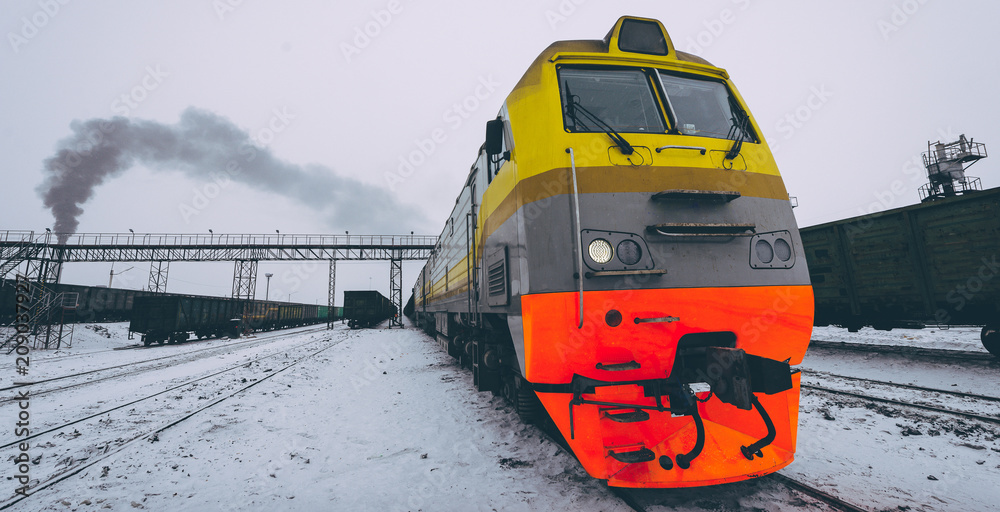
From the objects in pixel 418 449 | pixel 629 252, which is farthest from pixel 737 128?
pixel 418 449

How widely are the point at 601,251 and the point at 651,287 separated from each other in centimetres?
42

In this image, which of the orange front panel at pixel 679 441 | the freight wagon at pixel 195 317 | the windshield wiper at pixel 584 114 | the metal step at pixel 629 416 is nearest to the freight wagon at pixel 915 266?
the orange front panel at pixel 679 441

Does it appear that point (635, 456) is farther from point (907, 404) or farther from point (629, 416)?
point (907, 404)

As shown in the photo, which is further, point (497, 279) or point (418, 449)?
point (418, 449)

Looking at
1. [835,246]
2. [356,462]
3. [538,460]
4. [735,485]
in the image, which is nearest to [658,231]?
[735,485]

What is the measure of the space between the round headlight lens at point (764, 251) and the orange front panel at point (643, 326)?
23 centimetres

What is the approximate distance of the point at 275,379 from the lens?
28.5 ft

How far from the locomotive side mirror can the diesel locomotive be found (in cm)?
42

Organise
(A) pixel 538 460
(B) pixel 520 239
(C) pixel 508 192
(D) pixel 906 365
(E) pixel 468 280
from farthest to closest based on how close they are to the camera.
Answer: (D) pixel 906 365 → (E) pixel 468 280 → (A) pixel 538 460 → (C) pixel 508 192 → (B) pixel 520 239

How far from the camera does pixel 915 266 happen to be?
822cm

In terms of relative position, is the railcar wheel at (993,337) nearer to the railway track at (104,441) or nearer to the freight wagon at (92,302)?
the railway track at (104,441)

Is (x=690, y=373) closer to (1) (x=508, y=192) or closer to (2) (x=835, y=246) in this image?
(1) (x=508, y=192)

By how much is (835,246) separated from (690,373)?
33.5ft

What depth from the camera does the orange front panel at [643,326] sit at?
8.39 ft
